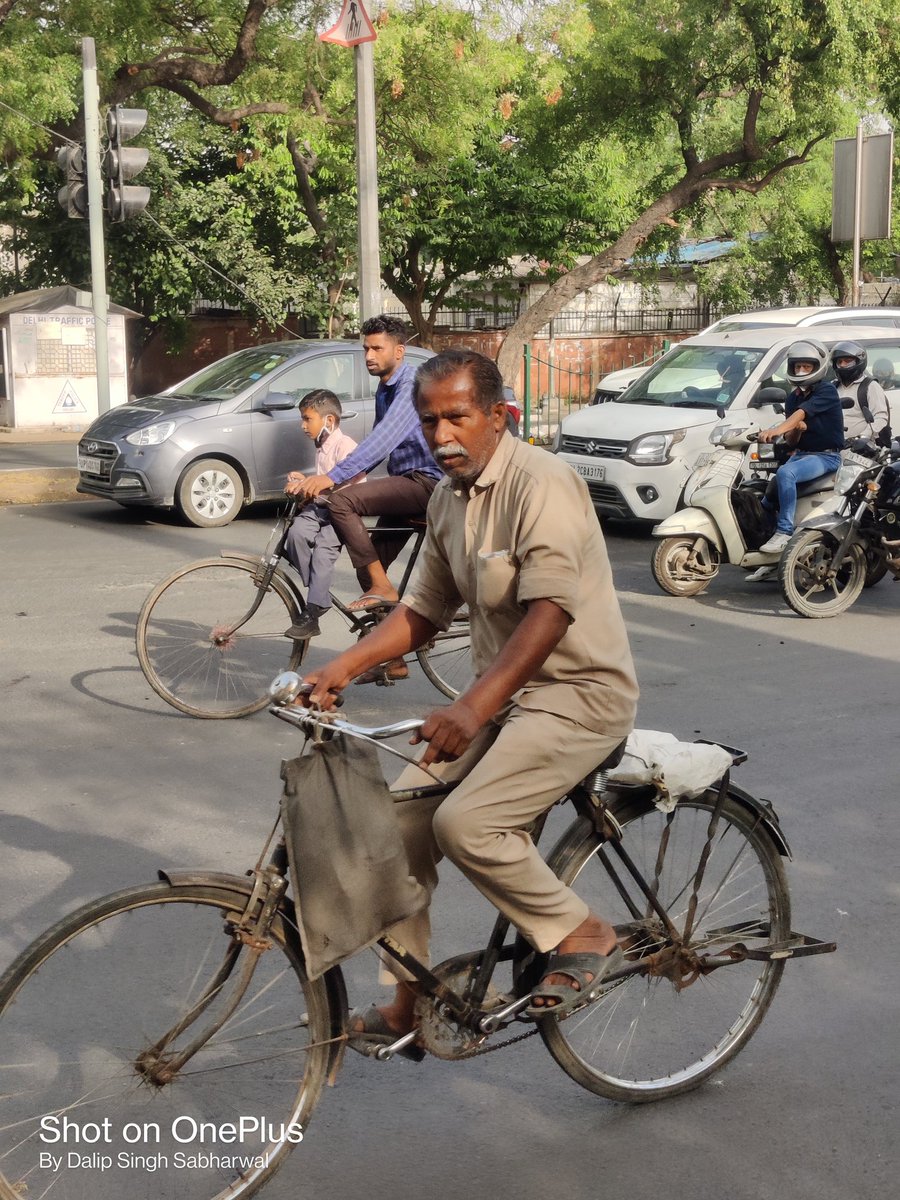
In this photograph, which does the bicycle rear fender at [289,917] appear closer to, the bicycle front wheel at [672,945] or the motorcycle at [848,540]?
the bicycle front wheel at [672,945]

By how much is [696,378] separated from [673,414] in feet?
2.61

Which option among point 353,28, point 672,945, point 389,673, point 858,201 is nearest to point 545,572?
point 672,945

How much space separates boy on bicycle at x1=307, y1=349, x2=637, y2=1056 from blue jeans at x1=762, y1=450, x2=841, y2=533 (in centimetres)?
703

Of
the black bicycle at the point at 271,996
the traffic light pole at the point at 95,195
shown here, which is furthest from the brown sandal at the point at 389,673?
the traffic light pole at the point at 95,195

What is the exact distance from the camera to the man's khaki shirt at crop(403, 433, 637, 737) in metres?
3.00

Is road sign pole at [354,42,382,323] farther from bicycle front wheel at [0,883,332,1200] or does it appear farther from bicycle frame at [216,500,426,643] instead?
bicycle front wheel at [0,883,332,1200]

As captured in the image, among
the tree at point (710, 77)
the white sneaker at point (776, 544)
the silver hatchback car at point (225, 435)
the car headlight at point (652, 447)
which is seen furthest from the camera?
the tree at point (710, 77)

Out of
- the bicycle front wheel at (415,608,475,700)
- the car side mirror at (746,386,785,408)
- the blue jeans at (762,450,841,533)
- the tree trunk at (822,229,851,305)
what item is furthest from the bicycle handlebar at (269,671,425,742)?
the tree trunk at (822,229,851,305)

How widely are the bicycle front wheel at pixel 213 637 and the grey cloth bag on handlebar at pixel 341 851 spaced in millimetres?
3977

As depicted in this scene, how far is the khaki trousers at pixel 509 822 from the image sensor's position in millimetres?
2977

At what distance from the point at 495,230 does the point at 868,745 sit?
22.2 metres

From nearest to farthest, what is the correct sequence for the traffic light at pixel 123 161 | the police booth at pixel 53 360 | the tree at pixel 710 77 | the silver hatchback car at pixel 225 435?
the silver hatchback car at pixel 225 435 → the traffic light at pixel 123 161 → the tree at pixel 710 77 → the police booth at pixel 53 360

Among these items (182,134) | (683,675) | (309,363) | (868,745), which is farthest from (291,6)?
(868,745)

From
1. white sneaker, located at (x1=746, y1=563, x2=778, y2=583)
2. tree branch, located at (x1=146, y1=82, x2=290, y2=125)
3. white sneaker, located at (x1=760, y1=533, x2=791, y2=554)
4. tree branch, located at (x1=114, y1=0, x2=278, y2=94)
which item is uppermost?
tree branch, located at (x1=114, y1=0, x2=278, y2=94)
